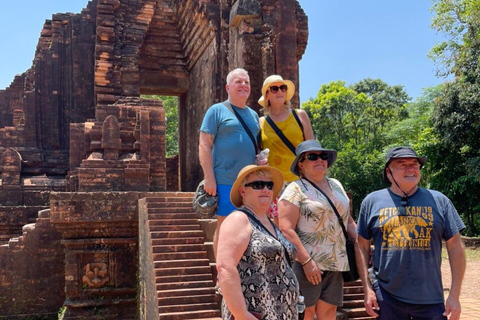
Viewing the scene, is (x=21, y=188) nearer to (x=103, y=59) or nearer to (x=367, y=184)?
(x=103, y=59)

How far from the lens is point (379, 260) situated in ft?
8.93

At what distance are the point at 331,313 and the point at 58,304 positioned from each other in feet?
17.7

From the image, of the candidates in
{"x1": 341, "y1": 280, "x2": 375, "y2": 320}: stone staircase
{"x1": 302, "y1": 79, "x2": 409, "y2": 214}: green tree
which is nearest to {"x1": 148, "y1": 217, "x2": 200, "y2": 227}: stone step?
{"x1": 341, "y1": 280, "x2": 375, "y2": 320}: stone staircase

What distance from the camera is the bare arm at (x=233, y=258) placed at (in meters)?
2.05

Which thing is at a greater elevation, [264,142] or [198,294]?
[264,142]

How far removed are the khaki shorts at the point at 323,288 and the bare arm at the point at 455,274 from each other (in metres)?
0.62

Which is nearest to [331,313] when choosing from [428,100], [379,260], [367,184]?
[379,260]

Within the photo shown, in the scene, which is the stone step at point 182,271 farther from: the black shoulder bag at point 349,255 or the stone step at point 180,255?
the black shoulder bag at point 349,255

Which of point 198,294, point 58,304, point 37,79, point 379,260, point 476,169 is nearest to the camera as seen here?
point 379,260

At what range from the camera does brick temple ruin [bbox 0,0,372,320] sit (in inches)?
196

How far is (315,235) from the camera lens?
280 centimetres

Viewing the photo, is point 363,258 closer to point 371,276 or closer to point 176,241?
point 371,276

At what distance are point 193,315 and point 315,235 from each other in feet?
5.76

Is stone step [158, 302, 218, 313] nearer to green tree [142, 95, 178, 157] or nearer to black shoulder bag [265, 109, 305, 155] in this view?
black shoulder bag [265, 109, 305, 155]
